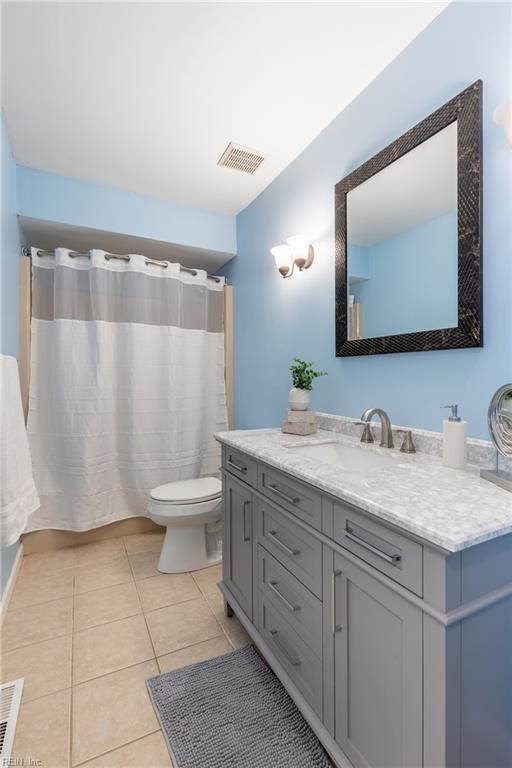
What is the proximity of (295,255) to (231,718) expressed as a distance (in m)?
2.02

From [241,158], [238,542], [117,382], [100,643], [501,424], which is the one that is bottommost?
[100,643]

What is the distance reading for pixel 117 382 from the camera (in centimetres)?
259

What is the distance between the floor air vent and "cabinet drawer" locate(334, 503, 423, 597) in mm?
1247

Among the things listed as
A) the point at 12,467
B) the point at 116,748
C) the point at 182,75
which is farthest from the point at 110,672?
the point at 182,75

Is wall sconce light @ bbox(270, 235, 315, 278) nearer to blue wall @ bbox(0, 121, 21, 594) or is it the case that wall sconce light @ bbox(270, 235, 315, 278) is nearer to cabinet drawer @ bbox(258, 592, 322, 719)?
blue wall @ bbox(0, 121, 21, 594)

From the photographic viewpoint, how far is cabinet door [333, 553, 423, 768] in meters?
0.76

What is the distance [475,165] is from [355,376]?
2.93ft

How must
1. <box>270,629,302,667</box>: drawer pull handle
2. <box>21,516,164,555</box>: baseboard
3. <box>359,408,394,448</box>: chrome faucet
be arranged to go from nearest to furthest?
1. <box>270,629,302,667</box>: drawer pull handle
2. <box>359,408,394,448</box>: chrome faucet
3. <box>21,516,164,555</box>: baseboard

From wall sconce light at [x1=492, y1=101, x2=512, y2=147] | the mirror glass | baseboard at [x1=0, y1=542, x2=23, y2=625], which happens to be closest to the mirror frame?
the mirror glass

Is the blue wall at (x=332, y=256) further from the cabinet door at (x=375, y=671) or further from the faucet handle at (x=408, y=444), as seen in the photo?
the cabinet door at (x=375, y=671)

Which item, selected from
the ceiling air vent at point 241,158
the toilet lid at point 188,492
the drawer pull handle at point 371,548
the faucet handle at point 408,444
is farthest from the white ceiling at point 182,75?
the toilet lid at point 188,492

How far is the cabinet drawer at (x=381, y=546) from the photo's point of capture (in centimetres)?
75

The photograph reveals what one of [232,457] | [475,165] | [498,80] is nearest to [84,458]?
[232,457]

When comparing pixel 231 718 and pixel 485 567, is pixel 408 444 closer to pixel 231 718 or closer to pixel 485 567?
pixel 485 567
